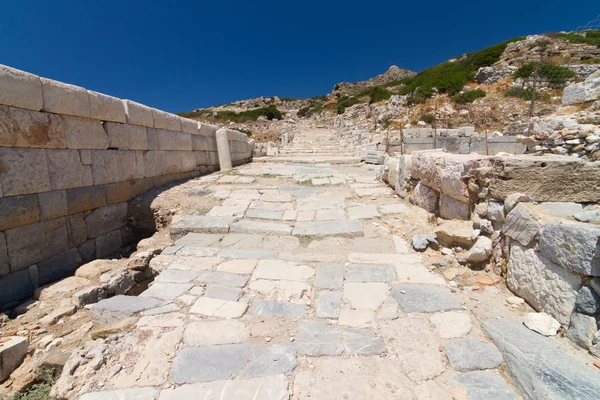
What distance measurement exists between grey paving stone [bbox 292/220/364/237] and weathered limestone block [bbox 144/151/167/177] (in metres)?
3.23

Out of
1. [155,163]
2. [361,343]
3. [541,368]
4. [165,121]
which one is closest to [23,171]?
[155,163]

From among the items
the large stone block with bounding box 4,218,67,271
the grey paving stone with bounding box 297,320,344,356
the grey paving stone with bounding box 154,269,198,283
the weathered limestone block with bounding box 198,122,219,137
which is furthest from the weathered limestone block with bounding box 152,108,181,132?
A: the grey paving stone with bounding box 297,320,344,356

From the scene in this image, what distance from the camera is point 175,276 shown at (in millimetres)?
3068

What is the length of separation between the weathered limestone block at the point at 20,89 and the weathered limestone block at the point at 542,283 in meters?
5.09

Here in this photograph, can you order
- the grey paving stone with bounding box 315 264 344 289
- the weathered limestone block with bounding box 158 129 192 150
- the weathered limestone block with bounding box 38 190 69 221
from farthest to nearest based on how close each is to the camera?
the weathered limestone block with bounding box 158 129 192 150 → the weathered limestone block with bounding box 38 190 69 221 → the grey paving stone with bounding box 315 264 344 289

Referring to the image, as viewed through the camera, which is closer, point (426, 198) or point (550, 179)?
point (550, 179)

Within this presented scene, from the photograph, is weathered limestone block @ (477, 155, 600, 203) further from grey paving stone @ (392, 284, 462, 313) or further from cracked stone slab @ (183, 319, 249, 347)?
cracked stone slab @ (183, 319, 249, 347)

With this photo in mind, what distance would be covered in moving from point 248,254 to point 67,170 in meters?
2.56

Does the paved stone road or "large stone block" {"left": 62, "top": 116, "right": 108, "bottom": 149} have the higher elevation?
"large stone block" {"left": 62, "top": 116, "right": 108, "bottom": 149}

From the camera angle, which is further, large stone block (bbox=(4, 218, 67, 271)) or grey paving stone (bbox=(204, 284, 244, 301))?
large stone block (bbox=(4, 218, 67, 271))

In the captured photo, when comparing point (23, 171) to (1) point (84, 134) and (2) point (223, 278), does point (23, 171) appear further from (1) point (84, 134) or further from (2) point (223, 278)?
(2) point (223, 278)

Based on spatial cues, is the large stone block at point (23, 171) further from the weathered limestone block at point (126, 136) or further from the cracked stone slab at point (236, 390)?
the cracked stone slab at point (236, 390)

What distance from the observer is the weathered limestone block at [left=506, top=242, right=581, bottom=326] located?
1.95 meters

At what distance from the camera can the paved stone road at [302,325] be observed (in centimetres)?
173
